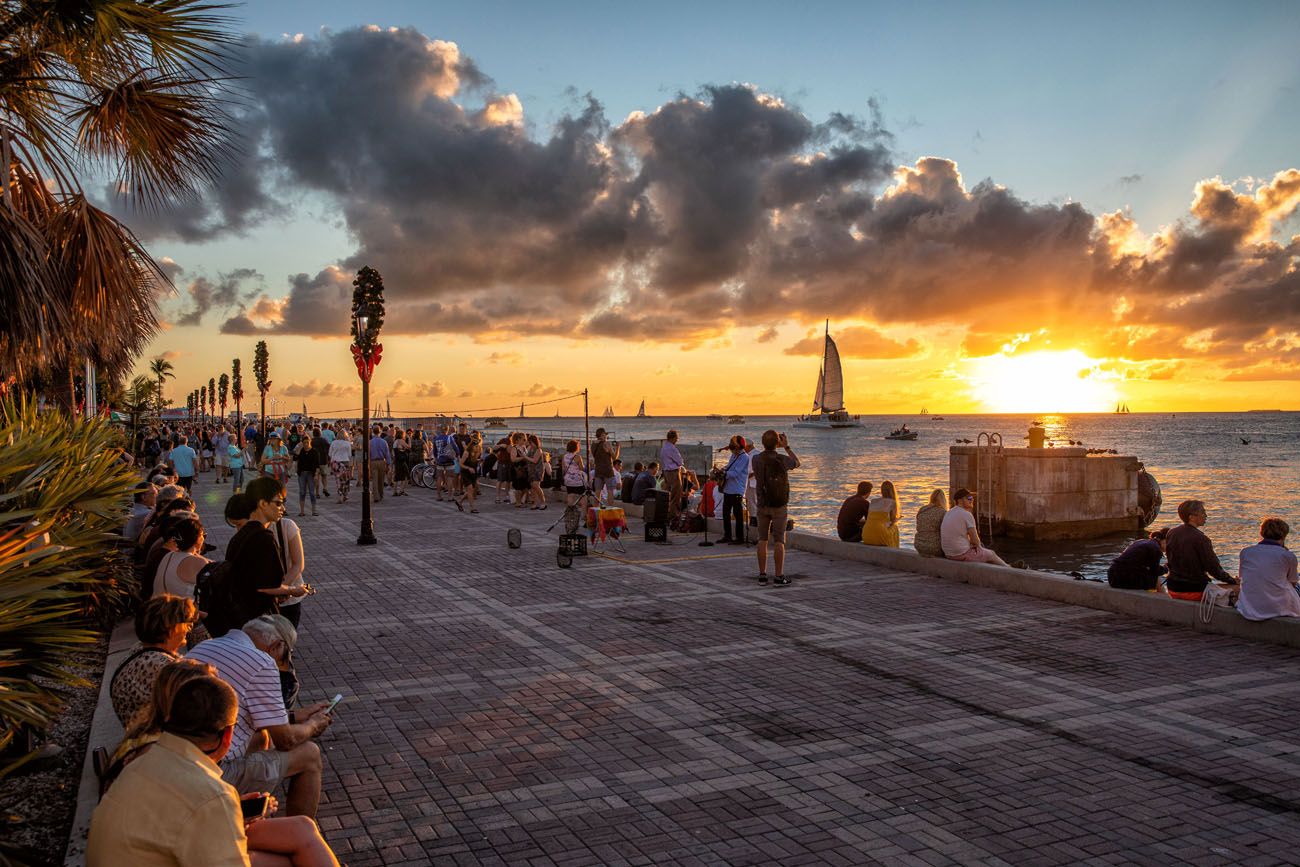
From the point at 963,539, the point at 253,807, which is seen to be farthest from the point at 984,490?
the point at 253,807

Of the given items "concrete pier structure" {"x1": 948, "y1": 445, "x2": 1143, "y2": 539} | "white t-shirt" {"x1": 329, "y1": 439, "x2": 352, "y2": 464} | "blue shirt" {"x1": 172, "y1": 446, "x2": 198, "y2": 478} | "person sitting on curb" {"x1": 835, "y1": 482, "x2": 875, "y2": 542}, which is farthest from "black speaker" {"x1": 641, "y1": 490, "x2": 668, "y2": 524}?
"concrete pier structure" {"x1": 948, "y1": 445, "x2": 1143, "y2": 539}

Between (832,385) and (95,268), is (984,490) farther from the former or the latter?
(832,385)

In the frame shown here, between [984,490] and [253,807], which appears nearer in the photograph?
[253,807]

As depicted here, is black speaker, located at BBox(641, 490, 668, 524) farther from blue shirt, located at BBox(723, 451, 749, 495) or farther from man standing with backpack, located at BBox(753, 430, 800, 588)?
man standing with backpack, located at BBox(753, 430, 800, 588)

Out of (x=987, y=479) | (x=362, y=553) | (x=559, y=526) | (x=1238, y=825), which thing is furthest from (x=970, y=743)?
(x=987, y=479)

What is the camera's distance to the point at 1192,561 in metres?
9.65

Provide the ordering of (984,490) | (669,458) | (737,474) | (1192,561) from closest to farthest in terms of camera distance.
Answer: (1192,561) → (737,474) → (669,458) → (984,490)

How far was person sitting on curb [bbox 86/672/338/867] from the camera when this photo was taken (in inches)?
112

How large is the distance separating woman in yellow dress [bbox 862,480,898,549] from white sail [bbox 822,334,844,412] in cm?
11432

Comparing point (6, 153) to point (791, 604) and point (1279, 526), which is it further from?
point (1279, 526)

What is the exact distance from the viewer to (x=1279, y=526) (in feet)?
28.4

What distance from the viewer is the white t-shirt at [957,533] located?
40.5ft

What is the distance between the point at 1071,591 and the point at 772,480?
3.58 meters

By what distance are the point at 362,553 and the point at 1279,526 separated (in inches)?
480
